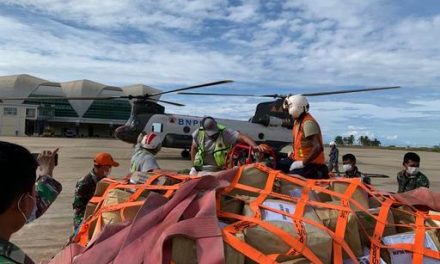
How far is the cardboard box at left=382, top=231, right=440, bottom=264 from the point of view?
2676mm

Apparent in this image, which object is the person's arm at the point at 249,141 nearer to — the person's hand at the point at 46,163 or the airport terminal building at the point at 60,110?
the person's hand at the point at 46,163

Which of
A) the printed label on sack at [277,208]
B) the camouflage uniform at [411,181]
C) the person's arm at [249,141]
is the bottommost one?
the camouflage uniform at [411,181]

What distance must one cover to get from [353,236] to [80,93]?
4286 inches

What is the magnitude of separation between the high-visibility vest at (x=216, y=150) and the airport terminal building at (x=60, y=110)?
88.5m

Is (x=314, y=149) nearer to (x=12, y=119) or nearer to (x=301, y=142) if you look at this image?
(x=301, y=142)

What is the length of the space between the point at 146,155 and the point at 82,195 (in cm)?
82

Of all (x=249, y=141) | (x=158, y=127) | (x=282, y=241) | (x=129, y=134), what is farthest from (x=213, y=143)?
(x=158, y=127)

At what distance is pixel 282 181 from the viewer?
3152 mm

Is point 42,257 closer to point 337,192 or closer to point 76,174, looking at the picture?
point 337,192

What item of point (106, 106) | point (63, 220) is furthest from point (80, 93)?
point (63, 220)

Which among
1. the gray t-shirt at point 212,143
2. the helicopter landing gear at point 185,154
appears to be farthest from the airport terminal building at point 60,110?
the gray t-shirt at point 212,143

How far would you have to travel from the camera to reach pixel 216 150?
21.9 ft

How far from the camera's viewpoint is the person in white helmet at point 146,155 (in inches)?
207

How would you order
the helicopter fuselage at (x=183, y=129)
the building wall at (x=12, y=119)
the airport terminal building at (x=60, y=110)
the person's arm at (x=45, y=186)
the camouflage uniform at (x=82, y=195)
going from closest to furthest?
the person's arm at (x=45, y=186) → the camouflage uniform at (x=82, y=195) → the helicopter fuselage at (x=183, y=129) → the building wall at (x=12, y=119) → the airport terminal building at (x=60, y=110)
